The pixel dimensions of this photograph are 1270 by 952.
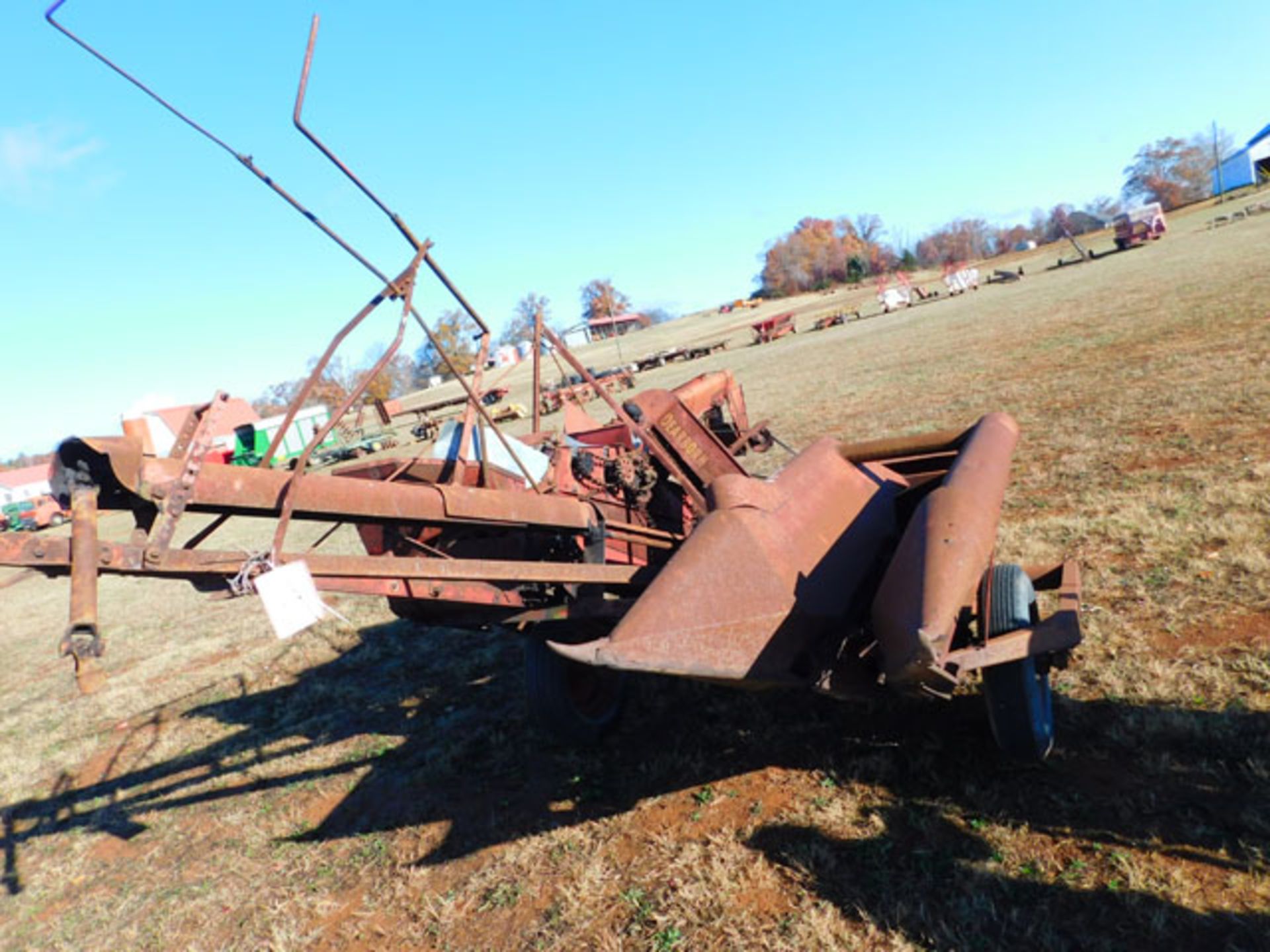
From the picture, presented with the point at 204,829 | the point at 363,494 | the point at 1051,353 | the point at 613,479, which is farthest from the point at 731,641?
the point at 1051,353

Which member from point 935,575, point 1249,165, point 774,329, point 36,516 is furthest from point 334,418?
point 1249,165

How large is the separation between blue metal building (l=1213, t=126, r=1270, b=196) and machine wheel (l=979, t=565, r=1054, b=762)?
2952 inches

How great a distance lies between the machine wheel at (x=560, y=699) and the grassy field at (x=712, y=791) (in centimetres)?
15

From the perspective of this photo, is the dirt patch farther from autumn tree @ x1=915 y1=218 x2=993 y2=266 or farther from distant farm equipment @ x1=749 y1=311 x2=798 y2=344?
autumn tree @ x1=915 y1=218 x2=993 y2=266

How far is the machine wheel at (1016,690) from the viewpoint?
2.77 metres

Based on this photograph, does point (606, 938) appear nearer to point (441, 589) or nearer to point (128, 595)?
point (441, 589)

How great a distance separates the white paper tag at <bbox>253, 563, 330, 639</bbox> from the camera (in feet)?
7.57

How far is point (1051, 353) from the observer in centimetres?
1260

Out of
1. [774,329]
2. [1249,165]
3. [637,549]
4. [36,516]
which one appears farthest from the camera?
[1249,165]

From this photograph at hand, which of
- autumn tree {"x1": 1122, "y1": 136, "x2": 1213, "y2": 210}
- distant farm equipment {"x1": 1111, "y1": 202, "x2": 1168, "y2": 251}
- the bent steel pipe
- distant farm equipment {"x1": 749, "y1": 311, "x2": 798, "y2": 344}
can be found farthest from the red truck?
autumn tree {"x1": 1122, "y1": 136, "x2": 1213, "y2": 210}

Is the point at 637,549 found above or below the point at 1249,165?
below

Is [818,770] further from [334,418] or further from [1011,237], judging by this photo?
[1011,237]

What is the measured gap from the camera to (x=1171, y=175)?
81625mm

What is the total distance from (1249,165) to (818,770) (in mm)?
82771
